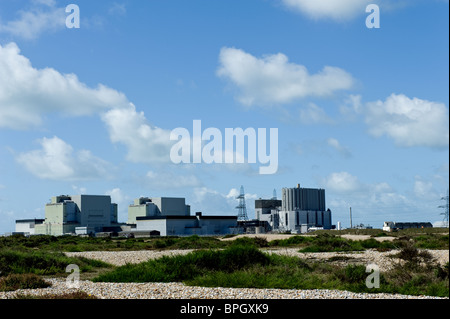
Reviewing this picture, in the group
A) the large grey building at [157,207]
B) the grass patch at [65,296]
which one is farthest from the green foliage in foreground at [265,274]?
the large grey building at [157,207]

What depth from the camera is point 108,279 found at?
16266mm

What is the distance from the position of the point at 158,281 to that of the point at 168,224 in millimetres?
90781

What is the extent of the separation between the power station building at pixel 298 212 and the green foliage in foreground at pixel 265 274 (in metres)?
95.7

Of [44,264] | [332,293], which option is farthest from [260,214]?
[332,293]

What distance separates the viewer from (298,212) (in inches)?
4604

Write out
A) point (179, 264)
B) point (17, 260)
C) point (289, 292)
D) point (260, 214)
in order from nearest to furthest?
point (289, 292) → point (179, 264) → point (17, 260) → point (260, 214)

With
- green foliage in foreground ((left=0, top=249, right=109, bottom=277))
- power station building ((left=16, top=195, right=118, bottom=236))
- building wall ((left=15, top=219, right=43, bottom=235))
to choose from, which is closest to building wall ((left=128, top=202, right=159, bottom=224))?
power station building ((left=16, top=195, right=118, bottom=236))

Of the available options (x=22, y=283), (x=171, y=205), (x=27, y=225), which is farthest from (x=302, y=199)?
(x=22, y=283)

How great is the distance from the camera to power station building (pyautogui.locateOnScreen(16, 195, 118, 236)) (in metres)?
113

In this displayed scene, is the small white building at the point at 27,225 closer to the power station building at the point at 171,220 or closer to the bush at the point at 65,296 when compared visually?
the power station building at the point at 171,220

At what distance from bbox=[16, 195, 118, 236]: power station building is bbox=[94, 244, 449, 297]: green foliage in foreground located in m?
96.0

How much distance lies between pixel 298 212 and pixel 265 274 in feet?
336

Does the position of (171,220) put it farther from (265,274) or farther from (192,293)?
(192,293)
